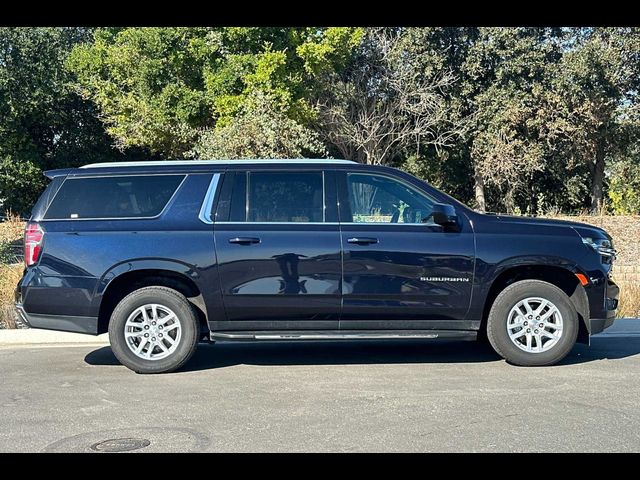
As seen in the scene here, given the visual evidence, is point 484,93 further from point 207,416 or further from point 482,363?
point 207,416

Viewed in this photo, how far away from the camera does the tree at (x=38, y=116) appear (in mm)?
25953

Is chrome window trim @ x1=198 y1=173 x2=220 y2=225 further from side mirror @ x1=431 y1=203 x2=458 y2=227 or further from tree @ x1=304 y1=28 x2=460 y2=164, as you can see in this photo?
tree @ x1=304 y1=28 x2=460 y2=164

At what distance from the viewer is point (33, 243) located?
23.1ft

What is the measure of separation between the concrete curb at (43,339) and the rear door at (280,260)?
260 centimetres

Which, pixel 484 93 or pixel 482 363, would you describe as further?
pixel 484 93

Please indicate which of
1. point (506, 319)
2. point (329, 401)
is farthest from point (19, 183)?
point (329, 401)

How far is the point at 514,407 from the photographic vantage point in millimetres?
5680

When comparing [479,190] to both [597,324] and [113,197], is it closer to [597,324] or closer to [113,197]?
[597,324]

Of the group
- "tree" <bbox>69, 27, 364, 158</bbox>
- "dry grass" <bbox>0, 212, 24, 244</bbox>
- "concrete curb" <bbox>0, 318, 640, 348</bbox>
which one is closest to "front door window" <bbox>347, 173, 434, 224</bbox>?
"concrete curb" <bbox>0, 318, 640, 348</bbox>

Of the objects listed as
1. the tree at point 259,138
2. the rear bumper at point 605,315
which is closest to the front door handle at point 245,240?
the rear bumper at point 605,315

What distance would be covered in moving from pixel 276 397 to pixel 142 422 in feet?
3.87

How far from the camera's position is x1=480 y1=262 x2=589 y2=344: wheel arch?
7.11 m

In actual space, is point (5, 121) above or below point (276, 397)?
above
